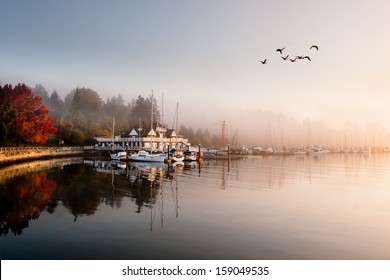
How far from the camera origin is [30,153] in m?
72.8

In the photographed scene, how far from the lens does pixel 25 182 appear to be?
3522 centimetres

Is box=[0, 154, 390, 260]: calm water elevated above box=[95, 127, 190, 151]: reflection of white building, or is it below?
below

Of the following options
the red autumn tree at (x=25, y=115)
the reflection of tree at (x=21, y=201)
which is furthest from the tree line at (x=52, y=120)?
the reflection of tree at (x=21, y=201)

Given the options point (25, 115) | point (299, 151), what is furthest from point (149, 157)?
point (299, 151)

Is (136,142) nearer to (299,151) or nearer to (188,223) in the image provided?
(188,223)

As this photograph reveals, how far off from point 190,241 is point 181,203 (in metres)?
9.80

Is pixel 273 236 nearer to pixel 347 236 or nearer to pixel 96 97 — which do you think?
pixel 347 236

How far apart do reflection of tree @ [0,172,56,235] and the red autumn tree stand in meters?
39.9

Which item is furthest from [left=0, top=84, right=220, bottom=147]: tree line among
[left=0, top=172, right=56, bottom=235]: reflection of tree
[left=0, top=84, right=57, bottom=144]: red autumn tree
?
[left=0, top=172, right=56, bottom=235]: reflection of tree

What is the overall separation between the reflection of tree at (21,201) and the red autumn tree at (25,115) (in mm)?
39874

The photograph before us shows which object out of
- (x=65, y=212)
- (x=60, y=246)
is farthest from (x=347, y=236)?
(x=65, y=212)

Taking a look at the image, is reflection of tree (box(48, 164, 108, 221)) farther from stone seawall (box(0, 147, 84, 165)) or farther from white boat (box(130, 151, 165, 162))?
white boat (box(130, 151, 165, 162))

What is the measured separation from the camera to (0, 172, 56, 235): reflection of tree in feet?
61.3

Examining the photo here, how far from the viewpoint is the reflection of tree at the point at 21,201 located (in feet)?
61.3
